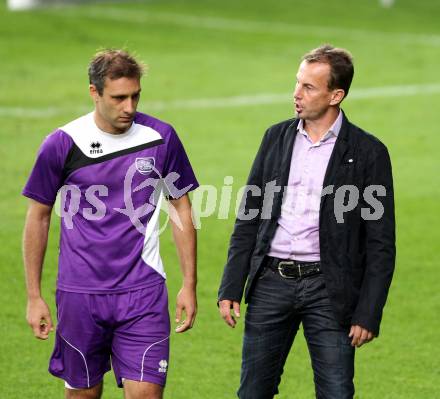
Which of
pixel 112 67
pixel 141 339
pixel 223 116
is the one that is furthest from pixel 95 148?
pixel 223 116

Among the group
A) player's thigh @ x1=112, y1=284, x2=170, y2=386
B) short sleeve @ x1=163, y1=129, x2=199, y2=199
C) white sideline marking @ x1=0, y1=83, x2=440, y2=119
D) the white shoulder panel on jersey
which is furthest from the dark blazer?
white sideline marking @ x1=0, y1=83, x2=440, y2=119

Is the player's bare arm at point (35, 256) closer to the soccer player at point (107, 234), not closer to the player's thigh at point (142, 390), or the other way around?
the soccer player at point (107, 234)

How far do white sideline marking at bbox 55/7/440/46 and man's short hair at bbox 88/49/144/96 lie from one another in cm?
2447

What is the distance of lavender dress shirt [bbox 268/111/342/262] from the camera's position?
7.11 metres

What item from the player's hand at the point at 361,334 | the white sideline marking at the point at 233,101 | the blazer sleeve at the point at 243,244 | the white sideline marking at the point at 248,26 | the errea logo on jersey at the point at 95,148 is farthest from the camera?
the white sideline marking at the point at 248,26

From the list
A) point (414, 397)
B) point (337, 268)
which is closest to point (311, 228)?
point (337, 268)

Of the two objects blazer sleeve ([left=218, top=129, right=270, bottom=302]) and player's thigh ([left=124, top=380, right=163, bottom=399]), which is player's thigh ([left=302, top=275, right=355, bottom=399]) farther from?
player's thigh ([left=124, top=380, right=163, bottom=399])

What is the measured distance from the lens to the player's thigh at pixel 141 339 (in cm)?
712

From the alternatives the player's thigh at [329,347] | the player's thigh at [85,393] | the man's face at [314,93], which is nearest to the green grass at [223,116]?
the player's thigh at [85,393]

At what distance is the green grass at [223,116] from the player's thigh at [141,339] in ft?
7.05

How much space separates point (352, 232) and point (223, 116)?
14041mm

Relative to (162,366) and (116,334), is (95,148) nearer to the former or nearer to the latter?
(116,334)

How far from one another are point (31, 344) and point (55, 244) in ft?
10.9

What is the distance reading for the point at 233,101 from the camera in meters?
22.5
